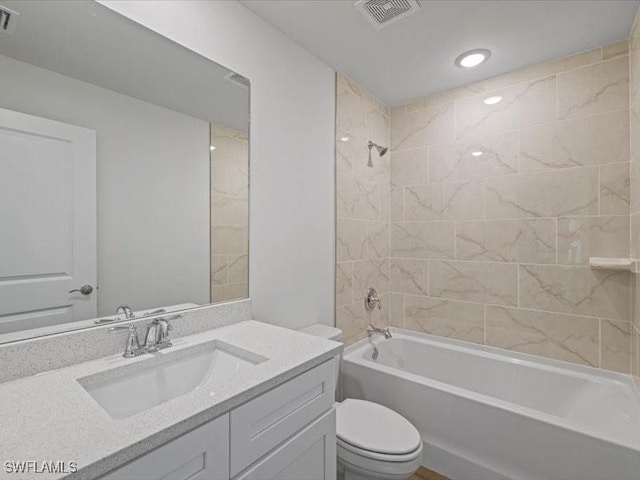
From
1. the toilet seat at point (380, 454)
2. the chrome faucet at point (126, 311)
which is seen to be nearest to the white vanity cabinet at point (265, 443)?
the toilet seat at point (380, 454)

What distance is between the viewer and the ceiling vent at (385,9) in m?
1.57

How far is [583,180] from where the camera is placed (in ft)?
6.51

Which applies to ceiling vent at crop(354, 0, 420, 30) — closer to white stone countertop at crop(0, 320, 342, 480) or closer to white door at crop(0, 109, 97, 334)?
white door at crop(0, 109, 97, 334)

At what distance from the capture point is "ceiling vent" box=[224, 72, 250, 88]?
156cm

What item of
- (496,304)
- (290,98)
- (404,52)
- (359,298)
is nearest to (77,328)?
(290,98)

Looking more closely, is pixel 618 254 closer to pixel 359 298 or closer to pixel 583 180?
pixel 583 180

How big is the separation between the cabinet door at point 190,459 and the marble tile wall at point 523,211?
160cm

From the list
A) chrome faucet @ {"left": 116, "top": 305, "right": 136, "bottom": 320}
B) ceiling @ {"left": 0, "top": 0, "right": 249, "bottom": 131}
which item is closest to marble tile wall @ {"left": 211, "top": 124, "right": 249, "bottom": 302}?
ceiling @ {"left": 0, "top": 0, "right": 249, "bottom": 131}

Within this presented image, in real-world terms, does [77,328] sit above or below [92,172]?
below

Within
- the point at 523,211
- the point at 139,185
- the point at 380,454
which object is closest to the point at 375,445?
the point at 380,454

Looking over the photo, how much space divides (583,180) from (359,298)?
5.33 feet

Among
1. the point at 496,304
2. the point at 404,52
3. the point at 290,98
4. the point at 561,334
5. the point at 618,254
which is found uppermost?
the point at 404,52

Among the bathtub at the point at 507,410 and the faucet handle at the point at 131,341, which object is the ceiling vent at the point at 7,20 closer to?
the faucet handle at the point at 131,341

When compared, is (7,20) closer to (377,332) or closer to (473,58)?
(473,58)
